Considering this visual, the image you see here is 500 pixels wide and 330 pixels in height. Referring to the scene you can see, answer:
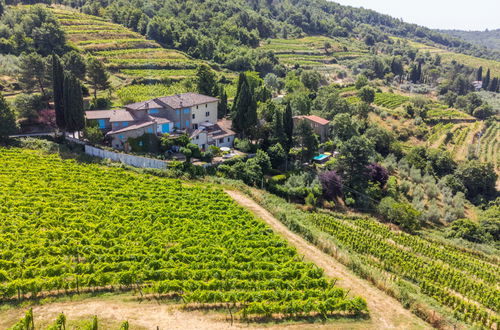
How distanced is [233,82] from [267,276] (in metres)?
73.9

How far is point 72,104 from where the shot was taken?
158ft

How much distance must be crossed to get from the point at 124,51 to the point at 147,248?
8128 centimetres

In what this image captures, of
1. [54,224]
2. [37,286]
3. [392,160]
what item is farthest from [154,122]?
[392,160]

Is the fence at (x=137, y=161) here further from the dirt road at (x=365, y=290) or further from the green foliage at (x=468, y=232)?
the green foliage at (x=468, y=232)

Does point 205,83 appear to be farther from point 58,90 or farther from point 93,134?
point 58,90

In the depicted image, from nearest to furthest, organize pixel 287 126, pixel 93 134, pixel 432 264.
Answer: pixel 432 264 → pixel 93 134 → pixel 287 126

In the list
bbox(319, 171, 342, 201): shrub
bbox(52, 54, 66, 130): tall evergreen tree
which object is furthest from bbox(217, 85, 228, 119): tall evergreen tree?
bbox(52, 54, 66, 130): tall evergreen tree

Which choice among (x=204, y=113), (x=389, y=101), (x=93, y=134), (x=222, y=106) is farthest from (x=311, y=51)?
(x=93, y=134)

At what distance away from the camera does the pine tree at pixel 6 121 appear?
46031mm

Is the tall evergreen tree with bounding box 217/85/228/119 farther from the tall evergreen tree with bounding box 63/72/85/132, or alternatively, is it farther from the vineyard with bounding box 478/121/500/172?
the vineyard with bounding box 478/121/500/172

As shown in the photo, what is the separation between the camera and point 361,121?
8031 cm

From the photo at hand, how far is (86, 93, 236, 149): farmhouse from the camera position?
50.0 metres

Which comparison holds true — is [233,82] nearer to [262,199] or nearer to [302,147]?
[302,147]

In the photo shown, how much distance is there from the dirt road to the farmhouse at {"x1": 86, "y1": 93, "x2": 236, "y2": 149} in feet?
76.0
